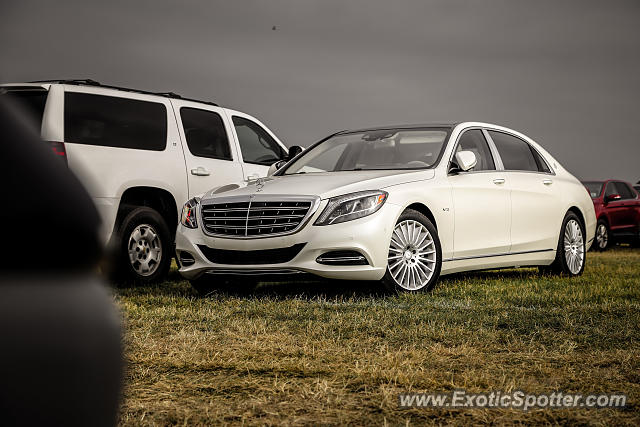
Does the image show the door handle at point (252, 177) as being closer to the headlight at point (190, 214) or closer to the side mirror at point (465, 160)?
the headlight at point (190, 214)

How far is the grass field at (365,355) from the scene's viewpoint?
9.07ft

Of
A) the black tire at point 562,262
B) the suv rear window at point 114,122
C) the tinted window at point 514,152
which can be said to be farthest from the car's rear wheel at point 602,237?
the suv rear window at point 114,122

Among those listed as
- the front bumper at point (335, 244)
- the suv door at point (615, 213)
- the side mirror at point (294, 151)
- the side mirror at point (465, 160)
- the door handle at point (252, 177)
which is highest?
the side mirror at point (294, 151)

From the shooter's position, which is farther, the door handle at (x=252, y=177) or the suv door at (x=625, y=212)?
the suv door at (x=625, y=212)

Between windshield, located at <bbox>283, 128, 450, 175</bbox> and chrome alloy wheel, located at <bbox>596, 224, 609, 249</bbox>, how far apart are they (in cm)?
1194

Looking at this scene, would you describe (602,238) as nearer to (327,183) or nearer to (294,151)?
(294,151)

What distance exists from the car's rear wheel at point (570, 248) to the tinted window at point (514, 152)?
82cm

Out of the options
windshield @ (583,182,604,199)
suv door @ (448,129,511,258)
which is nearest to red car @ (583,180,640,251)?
windshield @ (583,182,604,199)

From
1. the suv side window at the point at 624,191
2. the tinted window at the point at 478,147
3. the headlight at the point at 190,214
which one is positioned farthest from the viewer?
the suv side window at the point at 624,191

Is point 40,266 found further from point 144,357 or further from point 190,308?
point 190,308

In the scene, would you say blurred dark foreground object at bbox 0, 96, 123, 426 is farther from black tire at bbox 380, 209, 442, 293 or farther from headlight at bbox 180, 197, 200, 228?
headlight at bbox 180, 197, 200, 228

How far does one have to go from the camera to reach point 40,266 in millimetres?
763

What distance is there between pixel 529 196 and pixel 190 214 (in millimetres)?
3777

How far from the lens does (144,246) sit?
822 centimetres
